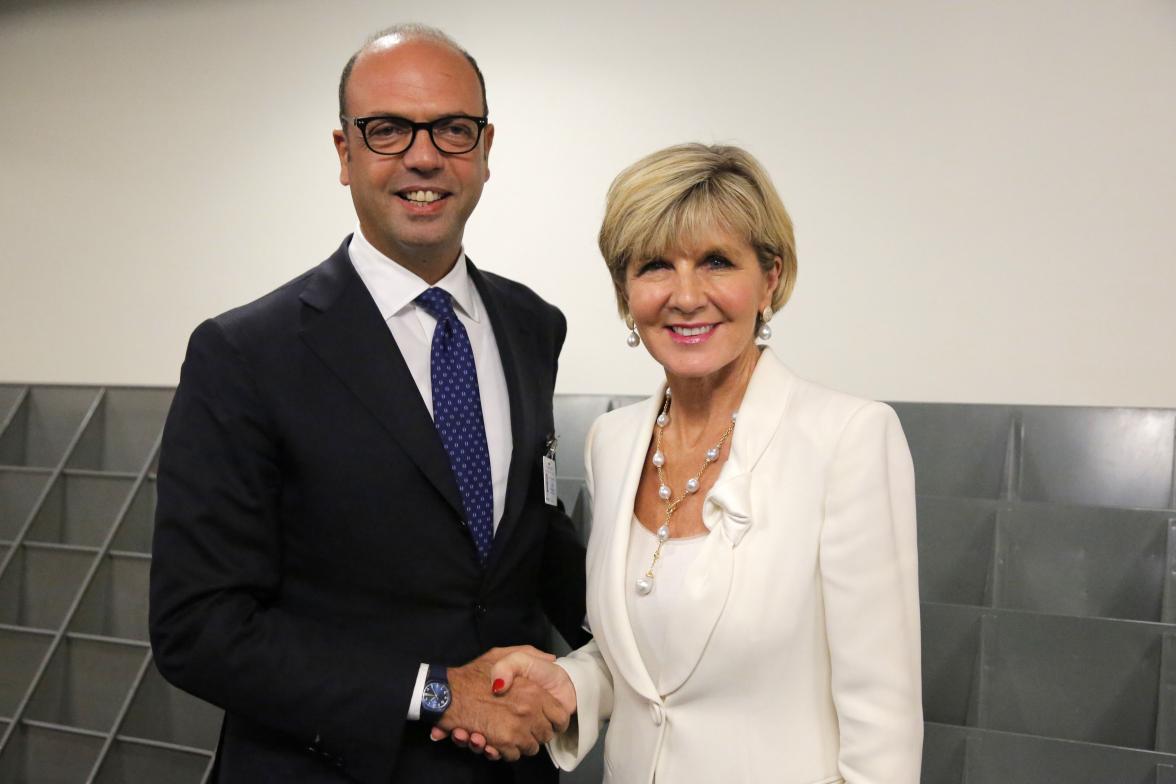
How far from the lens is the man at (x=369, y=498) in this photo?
184cm

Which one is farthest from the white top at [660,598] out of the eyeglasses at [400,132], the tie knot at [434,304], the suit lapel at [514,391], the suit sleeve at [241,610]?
the eyeglasses at [400,132]

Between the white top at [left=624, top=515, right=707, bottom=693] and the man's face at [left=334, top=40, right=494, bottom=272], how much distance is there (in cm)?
74

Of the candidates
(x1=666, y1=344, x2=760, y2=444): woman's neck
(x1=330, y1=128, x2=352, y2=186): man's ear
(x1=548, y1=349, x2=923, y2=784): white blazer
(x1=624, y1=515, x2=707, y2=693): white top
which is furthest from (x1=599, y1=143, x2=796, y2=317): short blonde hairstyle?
(x1=330, y1=128, x2=352, y2=186): man's ear

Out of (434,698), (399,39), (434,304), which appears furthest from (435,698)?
(399,39)

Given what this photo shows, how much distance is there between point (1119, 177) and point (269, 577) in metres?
2.74

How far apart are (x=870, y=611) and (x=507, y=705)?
65cm

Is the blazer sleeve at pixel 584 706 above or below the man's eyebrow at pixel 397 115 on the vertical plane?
below

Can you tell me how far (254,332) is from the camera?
6.31ft

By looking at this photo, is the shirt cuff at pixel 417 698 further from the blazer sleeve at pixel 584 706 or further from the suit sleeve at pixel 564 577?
the suit sleeve at pixel 564 577

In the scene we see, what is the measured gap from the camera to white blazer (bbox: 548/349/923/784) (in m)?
1.62

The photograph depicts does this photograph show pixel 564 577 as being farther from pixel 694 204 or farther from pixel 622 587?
pixel 694 204

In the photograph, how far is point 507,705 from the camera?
1.86 m

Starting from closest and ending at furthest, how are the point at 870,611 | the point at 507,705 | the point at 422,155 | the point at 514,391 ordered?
the point at 870,611
the point at 507,705
the point at 422,155
the point at 514,391

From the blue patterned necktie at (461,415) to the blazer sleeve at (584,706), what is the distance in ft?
0.86
